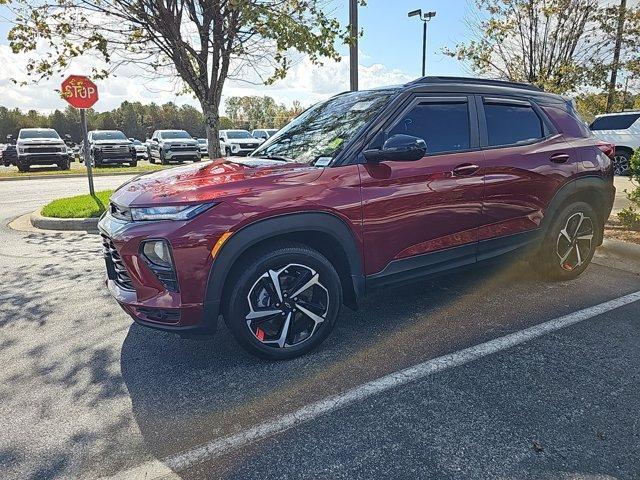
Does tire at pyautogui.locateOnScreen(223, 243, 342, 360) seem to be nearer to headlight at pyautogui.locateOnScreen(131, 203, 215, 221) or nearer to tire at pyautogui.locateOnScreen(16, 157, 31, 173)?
headlight at pyautogui.locateOnScreen(131, 203, 215, 221)

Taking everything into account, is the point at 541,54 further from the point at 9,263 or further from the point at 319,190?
the point at 9,263

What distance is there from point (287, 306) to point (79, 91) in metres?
7.43

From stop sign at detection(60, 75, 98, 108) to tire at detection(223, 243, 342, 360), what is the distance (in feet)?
23.6

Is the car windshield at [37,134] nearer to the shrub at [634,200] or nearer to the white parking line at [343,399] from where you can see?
the shrub at [634,200]

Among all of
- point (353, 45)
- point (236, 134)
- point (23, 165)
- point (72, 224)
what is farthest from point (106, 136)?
point (353, 45)

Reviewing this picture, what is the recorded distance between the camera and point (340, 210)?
9.55 ft

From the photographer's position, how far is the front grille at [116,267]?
282cm

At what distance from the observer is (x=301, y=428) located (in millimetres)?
2314

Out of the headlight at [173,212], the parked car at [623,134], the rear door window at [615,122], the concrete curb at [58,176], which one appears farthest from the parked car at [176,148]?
the headlight at [173,212]

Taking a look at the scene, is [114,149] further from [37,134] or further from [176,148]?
[37,134]

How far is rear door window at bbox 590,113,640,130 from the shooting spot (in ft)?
40.8

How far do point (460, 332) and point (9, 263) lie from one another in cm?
533

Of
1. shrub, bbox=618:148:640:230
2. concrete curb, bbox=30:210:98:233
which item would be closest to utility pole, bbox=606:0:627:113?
shrub, bbox=618:148:640:230

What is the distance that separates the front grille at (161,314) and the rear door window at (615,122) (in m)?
14.1
